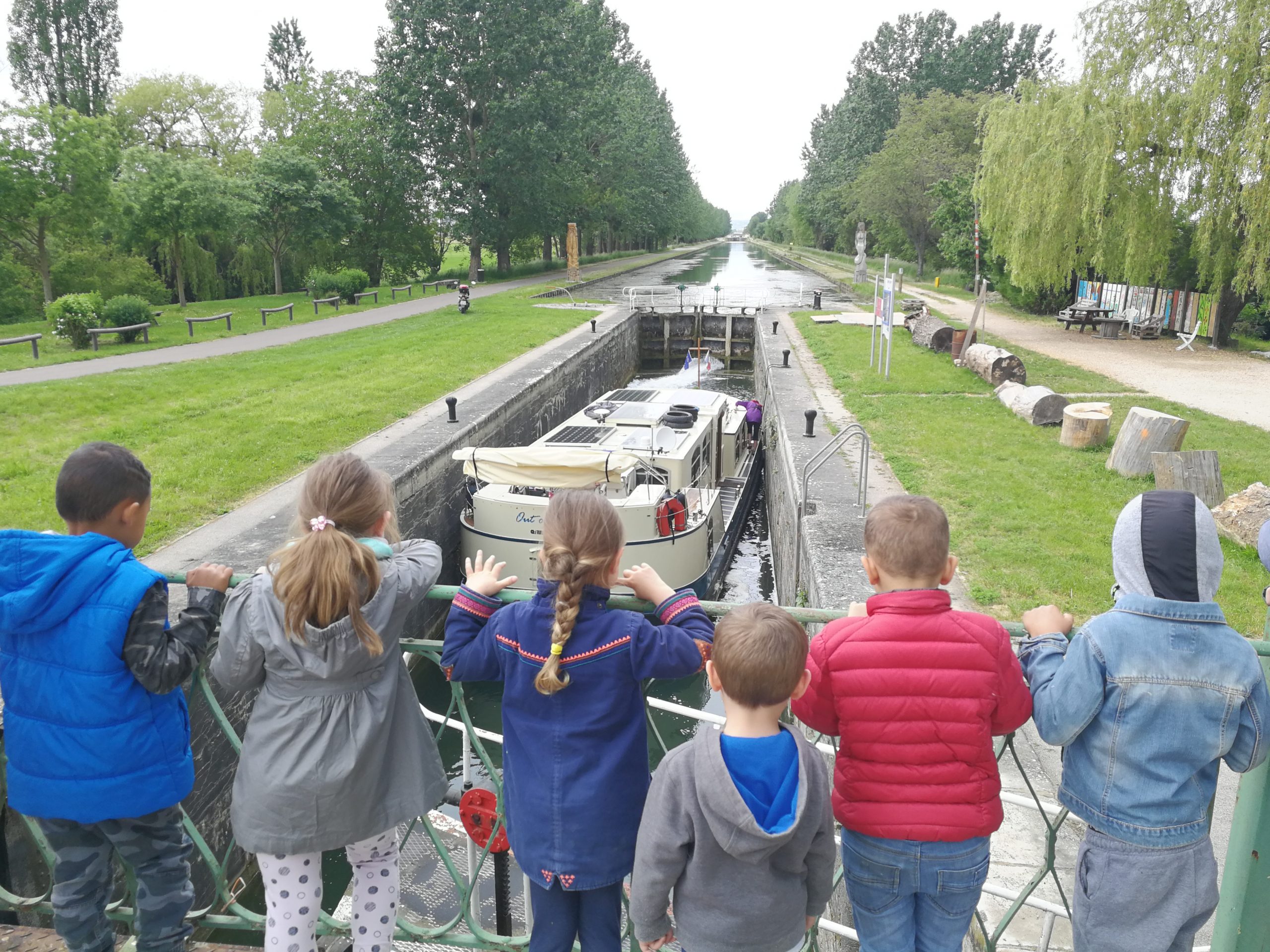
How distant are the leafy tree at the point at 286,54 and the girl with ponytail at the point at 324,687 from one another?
68.7 meters

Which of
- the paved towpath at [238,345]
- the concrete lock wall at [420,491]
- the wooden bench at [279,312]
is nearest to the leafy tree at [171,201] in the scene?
the wooden bench at [279,312]

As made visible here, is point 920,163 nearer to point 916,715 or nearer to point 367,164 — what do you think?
point 367,164

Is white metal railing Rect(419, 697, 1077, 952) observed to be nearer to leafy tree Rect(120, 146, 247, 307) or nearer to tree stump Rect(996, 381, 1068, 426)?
tree stump Rect(996, 381, 1068, 426)

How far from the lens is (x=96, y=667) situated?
2.31 metres

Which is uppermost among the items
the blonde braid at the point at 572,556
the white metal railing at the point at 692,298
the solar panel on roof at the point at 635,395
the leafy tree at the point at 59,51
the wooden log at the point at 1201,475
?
the leafy tree at the point at 59,51

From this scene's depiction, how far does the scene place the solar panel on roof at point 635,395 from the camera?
56.0 feet

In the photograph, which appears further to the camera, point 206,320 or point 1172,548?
point 206,320

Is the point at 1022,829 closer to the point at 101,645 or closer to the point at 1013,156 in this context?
the point at 101,645

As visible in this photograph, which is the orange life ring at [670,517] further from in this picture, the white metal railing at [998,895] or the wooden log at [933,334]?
the wooden log at [933,334]

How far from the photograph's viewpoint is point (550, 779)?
2229 millimetres

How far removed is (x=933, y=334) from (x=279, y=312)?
21259mm

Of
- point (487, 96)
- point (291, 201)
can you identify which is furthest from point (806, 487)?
point (487, 96)

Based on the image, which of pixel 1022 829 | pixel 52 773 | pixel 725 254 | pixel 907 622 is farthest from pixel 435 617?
pixel 725 254

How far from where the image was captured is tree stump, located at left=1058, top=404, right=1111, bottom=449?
42.3ft
